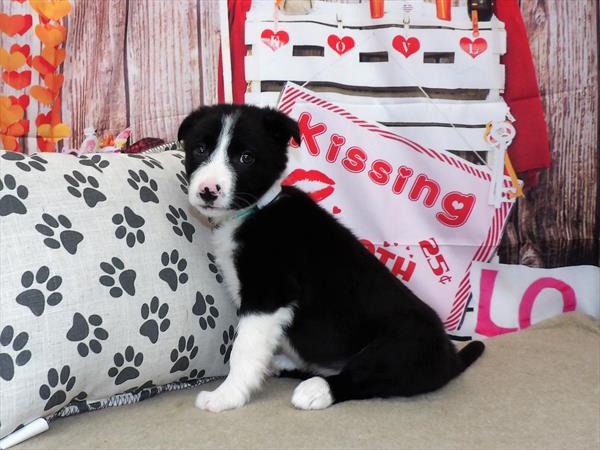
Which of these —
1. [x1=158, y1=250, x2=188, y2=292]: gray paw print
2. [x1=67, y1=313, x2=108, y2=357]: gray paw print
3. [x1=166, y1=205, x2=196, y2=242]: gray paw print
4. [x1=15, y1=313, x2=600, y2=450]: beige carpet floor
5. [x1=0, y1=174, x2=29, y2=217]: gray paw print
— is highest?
[x1=0, y1=174, x2=29, y2=217]: gray paw print

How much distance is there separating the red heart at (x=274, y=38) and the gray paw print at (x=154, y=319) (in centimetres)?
125

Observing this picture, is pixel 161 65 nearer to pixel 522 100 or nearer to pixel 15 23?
pixel 15 23

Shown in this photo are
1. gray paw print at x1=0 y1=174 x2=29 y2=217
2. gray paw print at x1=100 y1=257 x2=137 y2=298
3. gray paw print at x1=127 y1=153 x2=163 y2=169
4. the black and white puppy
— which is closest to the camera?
gray paw print at x1=0 y1=174 x2=29 y2=217

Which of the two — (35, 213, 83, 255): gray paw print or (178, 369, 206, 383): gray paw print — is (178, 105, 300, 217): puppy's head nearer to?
(35, 213, 83, 255): gray paw print

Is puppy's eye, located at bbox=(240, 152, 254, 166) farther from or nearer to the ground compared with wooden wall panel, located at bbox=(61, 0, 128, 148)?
nearer to the ground

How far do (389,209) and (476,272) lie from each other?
1.52 feet

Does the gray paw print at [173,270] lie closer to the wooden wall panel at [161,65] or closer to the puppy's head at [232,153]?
the puppy's head at [232,153]

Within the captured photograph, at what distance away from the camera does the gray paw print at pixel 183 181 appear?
6.34 ft

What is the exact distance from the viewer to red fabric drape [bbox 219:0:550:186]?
244 centimetres

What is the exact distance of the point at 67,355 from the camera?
1417 millimetres

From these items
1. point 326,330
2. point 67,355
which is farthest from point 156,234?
point 326,330

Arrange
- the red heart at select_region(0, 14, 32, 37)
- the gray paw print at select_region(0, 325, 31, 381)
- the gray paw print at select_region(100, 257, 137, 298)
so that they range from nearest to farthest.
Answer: the gray paw print at select_region(0, 325, 31, 381), the gray paw print at select_region(100, 257, 137, 298), the red heart at select_region(0, 14, 32, 37)

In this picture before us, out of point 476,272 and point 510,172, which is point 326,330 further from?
point 510,172

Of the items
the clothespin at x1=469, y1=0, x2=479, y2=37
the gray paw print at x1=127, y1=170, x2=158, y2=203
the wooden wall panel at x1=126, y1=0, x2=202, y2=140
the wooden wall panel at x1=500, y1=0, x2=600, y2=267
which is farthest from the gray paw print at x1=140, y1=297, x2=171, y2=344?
the clothespin at x1=469, y1=0, x2=479, y2=37
